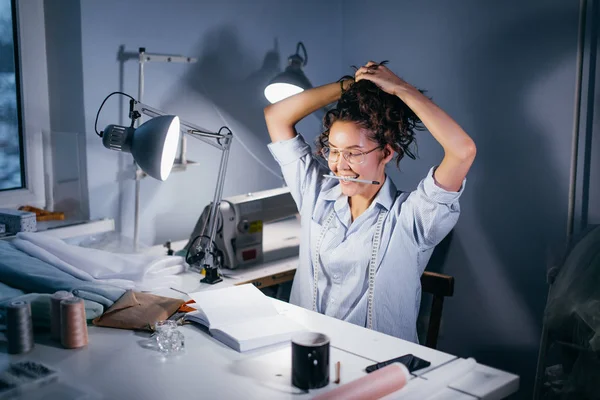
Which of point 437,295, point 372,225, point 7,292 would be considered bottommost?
point 437,295

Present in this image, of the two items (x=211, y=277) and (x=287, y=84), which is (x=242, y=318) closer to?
(x=211, y=277)

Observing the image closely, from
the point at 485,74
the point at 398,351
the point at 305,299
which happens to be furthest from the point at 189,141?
the point at 398,351

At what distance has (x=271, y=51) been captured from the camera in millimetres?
3000

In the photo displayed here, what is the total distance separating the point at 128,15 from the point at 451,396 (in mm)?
1895

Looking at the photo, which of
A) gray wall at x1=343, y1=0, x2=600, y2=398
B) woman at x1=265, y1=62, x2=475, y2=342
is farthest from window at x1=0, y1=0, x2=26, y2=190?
gray wall at x1=343, y1=0, x2=600, y2=398

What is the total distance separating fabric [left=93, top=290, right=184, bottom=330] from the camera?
1580mm

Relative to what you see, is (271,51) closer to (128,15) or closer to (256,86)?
(256,86)

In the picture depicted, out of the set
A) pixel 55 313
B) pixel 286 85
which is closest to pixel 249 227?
pixel 286 85

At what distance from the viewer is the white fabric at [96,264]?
1.82 meters

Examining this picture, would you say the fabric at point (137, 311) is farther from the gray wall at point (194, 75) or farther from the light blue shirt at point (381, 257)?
the gray wall at point (194, 75)

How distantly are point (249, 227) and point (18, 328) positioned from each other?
1.04 meters

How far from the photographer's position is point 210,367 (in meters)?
1.37

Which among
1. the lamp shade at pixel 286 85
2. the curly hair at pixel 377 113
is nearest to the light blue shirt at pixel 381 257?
the curly hair at pixel 377 113

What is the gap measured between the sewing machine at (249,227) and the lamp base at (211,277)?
0.17m
